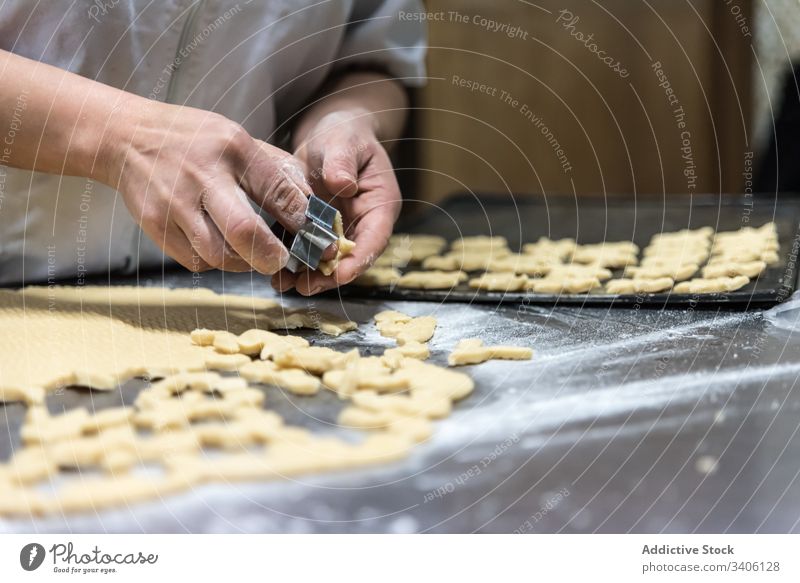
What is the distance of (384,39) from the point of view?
94 centimetres

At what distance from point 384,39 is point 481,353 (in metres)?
0.49

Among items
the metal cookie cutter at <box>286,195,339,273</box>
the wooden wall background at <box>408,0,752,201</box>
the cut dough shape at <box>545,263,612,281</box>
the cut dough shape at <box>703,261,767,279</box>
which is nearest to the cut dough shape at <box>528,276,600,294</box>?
the cut dough shape at <box>545,263,612,281</box>

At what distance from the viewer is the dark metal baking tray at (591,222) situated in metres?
0.77

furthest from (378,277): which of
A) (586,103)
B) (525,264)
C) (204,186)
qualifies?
(586,103)

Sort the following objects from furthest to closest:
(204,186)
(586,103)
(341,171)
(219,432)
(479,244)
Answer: (586,103) < (479,244) < (341,171) < (204,186) < (219,432)

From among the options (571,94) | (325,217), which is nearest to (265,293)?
(325,217)

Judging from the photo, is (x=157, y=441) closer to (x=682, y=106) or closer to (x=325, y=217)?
(x=325, y=217)

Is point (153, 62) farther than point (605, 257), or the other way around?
point (605, 257)

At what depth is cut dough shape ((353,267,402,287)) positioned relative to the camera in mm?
826

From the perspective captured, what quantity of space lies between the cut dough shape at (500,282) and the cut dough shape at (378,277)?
0.09 m

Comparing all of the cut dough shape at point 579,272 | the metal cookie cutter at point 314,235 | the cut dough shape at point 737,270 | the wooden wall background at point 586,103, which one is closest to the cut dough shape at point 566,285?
the cut dough shape at point 579,272

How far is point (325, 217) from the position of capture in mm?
656

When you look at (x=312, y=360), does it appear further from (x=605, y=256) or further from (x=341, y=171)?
(x=605, y=256)

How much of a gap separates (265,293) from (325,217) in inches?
7.8
